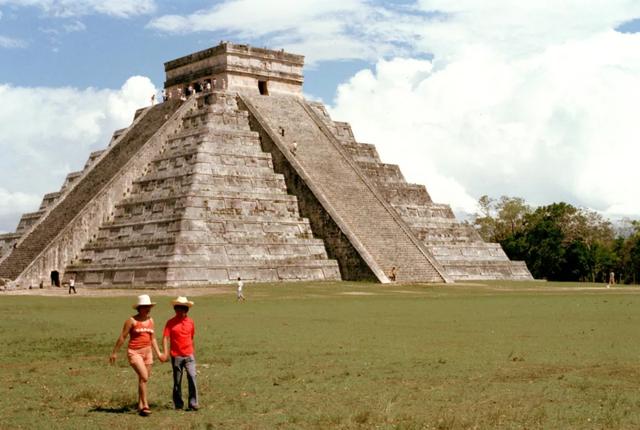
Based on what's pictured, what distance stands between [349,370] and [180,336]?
3477 millimetres

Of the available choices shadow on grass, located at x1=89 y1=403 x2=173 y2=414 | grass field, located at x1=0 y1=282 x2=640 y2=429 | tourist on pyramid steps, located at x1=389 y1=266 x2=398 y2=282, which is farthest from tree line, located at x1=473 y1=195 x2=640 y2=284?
shadow on grass, located at x1=89 y1=403 x2=173 y2=414

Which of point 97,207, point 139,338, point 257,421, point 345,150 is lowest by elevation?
point 257,421

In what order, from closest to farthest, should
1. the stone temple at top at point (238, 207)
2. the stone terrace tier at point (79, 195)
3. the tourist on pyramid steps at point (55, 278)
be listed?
the stone temple at top at point (238, 207), the tourist on pyramid steps at point (55, 278), the stone terrace tier at point (79, 195)

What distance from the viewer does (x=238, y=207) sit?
38.8m

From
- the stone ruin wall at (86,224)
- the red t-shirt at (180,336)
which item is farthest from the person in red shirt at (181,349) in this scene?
the stone ruin wall at (86,224)

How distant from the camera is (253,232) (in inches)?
1502

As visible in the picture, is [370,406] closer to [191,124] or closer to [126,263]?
[126,263]

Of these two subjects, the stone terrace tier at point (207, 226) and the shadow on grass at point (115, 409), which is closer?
the shadow on grass at point (115, 409)

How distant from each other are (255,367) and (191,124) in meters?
31.1

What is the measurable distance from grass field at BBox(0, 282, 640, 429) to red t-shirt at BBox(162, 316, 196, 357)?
0.71 metres

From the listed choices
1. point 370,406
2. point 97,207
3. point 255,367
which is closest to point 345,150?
point 97,207

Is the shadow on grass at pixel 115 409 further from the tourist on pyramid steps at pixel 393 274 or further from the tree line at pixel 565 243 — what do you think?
the tree line at pixel 565 243

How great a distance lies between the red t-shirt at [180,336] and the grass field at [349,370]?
708 millimetres

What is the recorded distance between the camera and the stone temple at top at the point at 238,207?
37.1m
